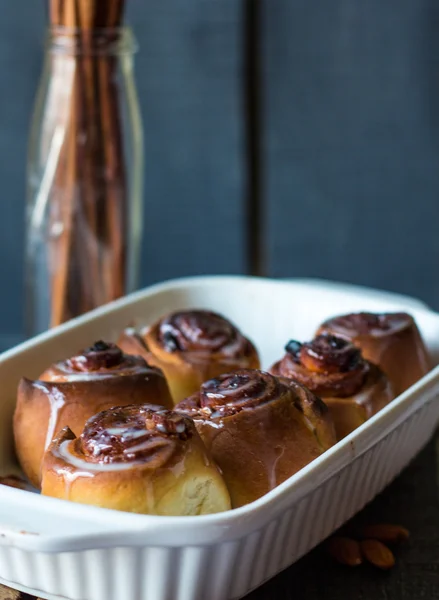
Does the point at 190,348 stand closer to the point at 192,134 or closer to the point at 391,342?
the point at 391,342

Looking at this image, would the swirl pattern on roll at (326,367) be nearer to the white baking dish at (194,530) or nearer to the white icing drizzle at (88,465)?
the white baking dish at (194,530)

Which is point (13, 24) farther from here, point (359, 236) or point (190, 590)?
point (190, 590)

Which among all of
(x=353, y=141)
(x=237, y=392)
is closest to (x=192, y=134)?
(x=353, y=141)

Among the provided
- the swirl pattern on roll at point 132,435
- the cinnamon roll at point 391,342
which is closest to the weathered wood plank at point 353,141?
the cinnamon roll at point 391,342

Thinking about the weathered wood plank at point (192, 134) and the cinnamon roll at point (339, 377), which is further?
the weathered wood plank at point (192, 134)

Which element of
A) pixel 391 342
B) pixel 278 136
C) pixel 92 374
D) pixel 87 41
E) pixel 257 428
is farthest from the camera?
pixel 278 136

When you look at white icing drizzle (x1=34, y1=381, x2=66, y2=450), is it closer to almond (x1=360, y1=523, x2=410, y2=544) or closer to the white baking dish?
the white baking dish
